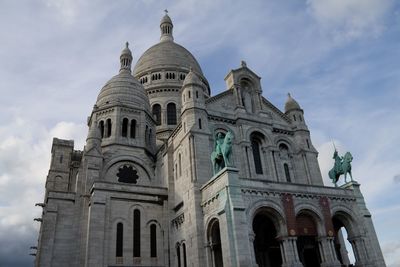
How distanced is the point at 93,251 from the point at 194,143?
11.4m

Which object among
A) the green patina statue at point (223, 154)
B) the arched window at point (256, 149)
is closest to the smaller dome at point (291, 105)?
the arched window at point (256, 149)

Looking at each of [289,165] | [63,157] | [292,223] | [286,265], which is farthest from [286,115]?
[63,157]

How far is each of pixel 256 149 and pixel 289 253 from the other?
445 inches

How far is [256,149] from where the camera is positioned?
105 ft

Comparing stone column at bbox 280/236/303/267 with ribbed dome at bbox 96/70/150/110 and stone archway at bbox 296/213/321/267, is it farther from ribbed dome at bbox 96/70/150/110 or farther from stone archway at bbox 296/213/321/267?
ribbed dome at bbox 96/70/150/110

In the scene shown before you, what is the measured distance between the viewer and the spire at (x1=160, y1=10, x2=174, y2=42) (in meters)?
61.5

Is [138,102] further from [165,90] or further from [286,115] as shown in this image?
[286,115]

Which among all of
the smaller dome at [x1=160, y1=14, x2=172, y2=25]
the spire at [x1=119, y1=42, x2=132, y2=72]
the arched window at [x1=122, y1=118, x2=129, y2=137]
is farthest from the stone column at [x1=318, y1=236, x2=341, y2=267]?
the smaller dome at [x1=160, y1=14, x2=172, y2=25]

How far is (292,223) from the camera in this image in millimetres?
23516

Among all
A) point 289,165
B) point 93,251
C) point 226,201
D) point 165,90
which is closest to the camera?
point 226,201

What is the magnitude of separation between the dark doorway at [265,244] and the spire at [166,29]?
139 feet

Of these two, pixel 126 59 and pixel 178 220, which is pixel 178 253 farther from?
pixel 126 59

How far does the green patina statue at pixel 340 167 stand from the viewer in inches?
1131

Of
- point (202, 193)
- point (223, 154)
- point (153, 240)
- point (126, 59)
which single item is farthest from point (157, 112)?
point (223, 154)
